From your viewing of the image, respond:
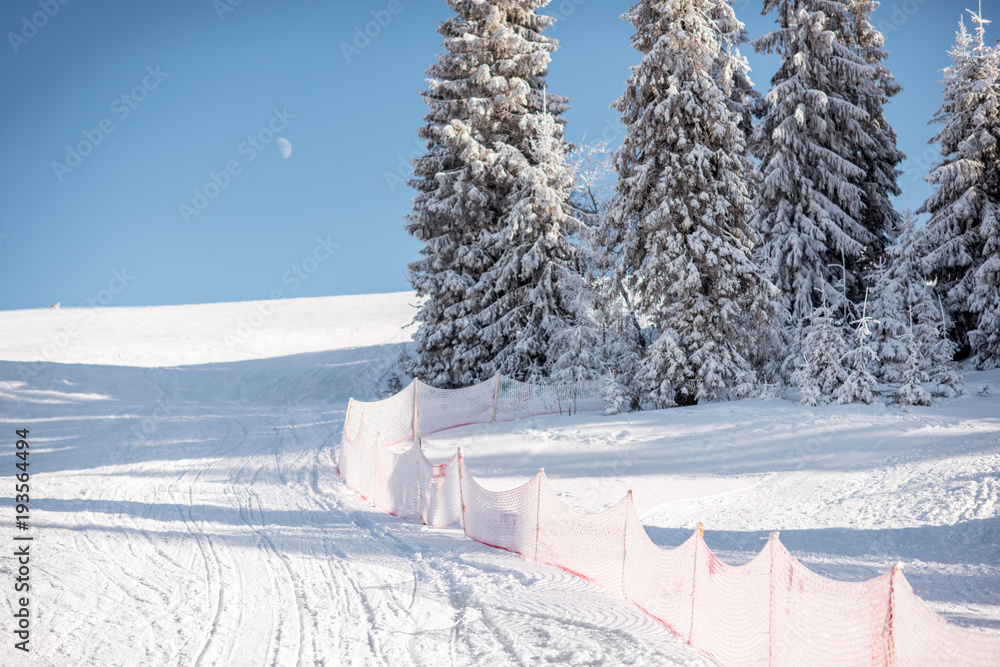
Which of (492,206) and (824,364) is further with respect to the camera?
(492,206)

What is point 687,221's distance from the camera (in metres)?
17.5

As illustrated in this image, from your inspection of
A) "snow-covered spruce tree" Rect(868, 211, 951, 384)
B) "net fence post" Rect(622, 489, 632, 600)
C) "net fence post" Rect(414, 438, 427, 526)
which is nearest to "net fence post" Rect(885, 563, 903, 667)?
"net fence post" Rect(622, 489, 632, 600)

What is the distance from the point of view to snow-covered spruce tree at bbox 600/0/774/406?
1712 centimetres

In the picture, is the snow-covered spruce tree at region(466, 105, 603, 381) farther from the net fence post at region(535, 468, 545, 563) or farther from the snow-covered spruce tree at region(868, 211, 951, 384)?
the net fence post at region(535, 468, 545, 563)

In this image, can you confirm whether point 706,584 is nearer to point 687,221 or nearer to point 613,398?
point 613,398

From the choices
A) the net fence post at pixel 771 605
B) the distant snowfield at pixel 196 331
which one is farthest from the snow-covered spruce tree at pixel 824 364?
the distant snowfield at pixel 196 331

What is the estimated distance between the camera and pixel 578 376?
1995 cm

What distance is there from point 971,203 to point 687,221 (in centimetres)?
1006

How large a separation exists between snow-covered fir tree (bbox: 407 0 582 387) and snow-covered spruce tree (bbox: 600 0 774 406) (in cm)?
353

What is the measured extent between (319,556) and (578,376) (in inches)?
483

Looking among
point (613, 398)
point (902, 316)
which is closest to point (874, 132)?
point (902, 316)

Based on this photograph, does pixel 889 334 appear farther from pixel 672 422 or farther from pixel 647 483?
pixel 647 483

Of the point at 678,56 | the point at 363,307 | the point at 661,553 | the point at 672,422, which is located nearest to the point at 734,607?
the point at 661,553

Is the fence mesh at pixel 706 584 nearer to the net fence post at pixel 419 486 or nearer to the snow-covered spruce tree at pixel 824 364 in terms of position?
the net fence post at pixel 419 486
